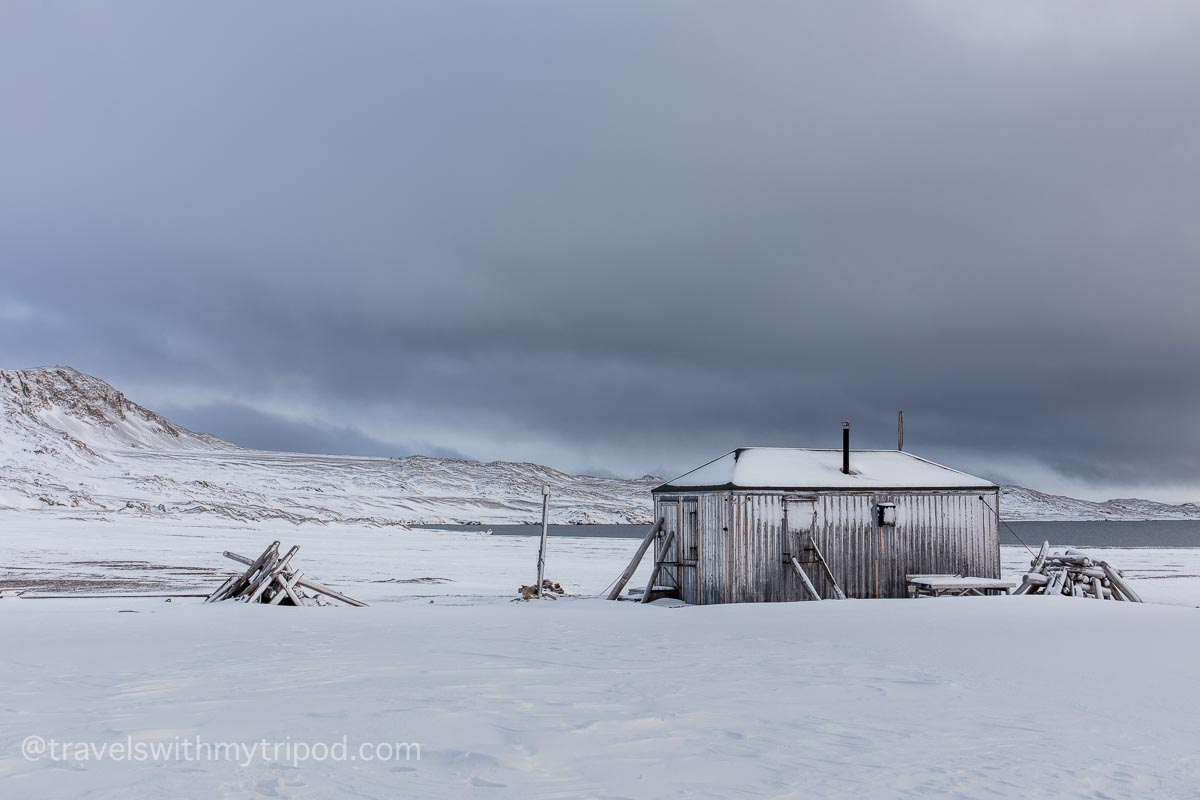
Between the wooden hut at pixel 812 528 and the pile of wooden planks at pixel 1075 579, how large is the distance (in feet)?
5.56

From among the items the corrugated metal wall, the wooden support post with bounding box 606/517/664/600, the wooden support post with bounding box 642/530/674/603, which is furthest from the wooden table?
the wooden support post with bounding box 606/517/664/600

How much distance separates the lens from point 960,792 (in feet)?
21.4

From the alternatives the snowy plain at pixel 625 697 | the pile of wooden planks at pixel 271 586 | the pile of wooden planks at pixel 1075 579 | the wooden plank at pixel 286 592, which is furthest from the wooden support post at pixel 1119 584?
the wooden plank at pixel 286 592

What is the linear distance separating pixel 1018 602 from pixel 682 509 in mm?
8449

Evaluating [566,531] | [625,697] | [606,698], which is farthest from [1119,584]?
[566,531]

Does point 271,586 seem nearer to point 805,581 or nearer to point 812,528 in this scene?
point 805,581

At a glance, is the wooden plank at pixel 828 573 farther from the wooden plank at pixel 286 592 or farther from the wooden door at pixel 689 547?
the wooden plank at pixel 286 592

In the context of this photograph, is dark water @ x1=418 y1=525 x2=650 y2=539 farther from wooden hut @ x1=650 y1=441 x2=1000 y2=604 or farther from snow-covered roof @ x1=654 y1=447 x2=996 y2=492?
wooden hut @ x1=650 y1=441 x2=1000 y2=604

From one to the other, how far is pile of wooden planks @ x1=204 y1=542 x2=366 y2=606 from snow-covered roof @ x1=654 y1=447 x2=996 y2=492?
965 cm

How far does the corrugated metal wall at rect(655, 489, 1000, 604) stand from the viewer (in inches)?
881

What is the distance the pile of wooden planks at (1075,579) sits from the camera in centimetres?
2525

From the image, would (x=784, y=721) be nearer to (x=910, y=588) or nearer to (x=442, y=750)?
(x=442, y=750)

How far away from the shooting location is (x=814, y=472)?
79.5ft

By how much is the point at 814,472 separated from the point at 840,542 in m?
2.07
